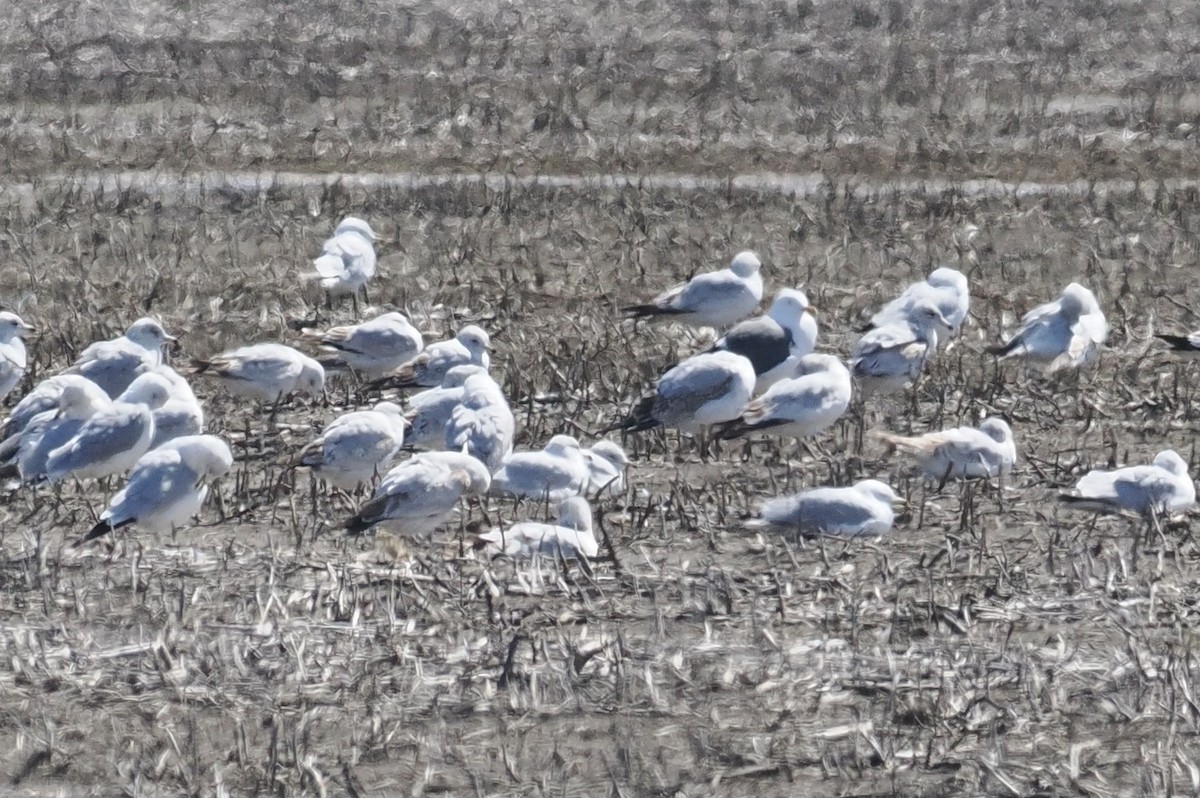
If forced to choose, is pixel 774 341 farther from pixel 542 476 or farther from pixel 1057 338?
pixel 542 476

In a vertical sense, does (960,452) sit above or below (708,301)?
above

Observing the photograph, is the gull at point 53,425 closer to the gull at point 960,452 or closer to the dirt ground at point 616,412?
the dirt ground at point 616,412

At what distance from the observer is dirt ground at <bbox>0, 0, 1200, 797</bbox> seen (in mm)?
5492

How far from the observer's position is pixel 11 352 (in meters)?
9.58

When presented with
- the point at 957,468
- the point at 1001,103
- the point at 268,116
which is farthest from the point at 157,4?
the point at 957,468

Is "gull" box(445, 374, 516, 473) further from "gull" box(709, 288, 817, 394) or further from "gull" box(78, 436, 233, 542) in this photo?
"gull" box(709, 288, 817, 394)

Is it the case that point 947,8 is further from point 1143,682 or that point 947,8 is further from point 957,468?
point 1143,682

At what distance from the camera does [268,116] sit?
1884cm

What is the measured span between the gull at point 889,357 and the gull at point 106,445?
3.31 m

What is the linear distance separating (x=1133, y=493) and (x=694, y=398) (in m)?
2.08

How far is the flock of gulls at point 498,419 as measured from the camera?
7477 millimetres

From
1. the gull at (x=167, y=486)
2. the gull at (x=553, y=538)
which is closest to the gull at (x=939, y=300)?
the gull at (x=553, y=538)

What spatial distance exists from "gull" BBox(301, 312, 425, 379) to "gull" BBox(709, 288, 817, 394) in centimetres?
153

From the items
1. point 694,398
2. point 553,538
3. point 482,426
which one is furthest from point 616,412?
point 553,538
